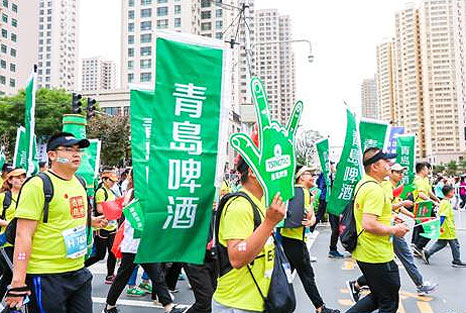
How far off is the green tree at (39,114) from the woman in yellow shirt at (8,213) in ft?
101

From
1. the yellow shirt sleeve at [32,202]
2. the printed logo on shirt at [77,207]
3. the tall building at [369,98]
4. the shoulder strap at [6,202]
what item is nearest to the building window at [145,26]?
the tall building at [369,98]

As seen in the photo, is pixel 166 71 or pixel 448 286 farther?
pixel 448 286

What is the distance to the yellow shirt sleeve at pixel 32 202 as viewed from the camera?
304 cm

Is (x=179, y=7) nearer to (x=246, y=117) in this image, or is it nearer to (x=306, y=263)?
(x=246, y=117)

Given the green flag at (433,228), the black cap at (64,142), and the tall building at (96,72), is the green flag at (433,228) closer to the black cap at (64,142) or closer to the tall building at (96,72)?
the black cap at (64,142)

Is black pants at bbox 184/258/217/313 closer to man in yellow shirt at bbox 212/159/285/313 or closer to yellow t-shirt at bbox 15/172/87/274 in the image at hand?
yellow t-shirt at bbox 15/172/87/274

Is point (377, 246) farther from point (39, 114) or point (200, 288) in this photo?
point (39, 114)

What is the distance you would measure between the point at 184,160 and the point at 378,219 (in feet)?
6.19

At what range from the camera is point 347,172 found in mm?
5926

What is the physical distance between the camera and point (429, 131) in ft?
317

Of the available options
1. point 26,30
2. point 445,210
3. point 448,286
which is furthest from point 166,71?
point 26,30

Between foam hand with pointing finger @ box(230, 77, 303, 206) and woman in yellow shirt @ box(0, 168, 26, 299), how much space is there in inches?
150

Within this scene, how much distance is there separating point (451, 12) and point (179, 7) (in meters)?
66.2

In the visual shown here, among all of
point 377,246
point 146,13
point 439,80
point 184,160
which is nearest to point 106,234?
point 184,160
